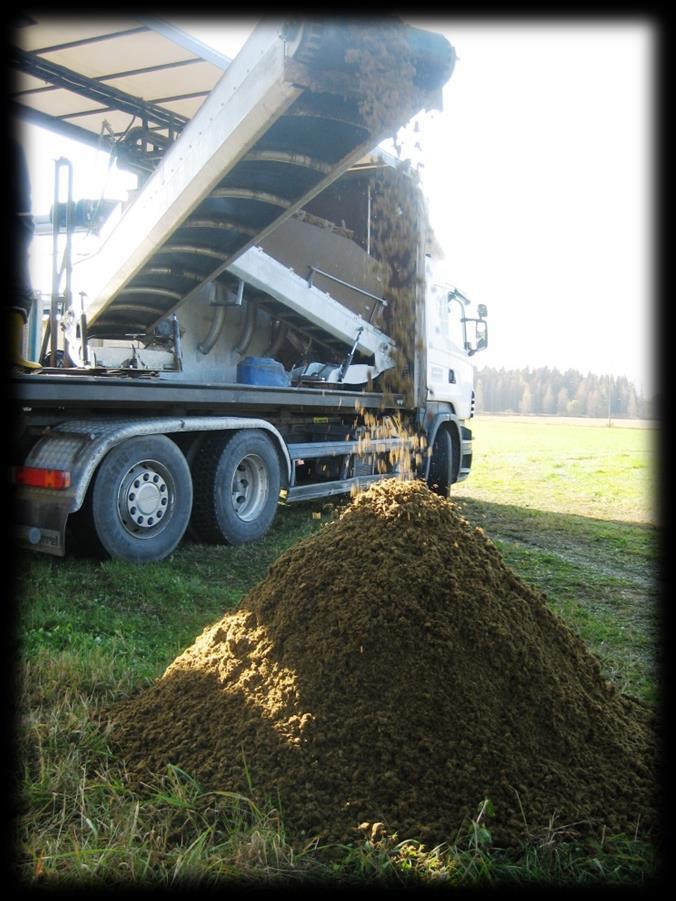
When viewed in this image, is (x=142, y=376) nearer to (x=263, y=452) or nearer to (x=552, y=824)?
(x=263, y=452)

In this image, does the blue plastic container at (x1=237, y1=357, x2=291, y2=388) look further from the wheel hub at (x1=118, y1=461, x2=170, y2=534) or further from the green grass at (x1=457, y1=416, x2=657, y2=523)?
the green grass at (x1=457, y1=416, x2=657, y2=523)

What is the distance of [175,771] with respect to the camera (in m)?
2.54

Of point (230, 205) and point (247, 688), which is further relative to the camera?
point (230, 205)

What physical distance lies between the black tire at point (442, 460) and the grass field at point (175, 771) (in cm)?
210

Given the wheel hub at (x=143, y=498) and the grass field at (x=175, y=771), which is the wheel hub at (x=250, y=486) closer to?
the grass field at (x=175, y=771)

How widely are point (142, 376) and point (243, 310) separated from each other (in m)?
2.32

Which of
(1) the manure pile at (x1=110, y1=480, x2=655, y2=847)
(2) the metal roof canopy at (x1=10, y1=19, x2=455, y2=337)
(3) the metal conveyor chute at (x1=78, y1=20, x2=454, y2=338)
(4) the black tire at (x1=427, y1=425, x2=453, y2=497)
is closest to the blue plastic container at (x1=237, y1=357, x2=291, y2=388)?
(2) the metal roof canopy at (x1=10, y1=19, x2=455, y2=337)

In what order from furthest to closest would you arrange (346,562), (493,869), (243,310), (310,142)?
(243,310), (310,142), (346,562), (493,869)

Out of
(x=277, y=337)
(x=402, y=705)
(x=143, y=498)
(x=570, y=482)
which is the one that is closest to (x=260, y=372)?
(x=277, y=337)

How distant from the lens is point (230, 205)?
5.37 m

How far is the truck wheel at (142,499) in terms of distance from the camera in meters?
5.12

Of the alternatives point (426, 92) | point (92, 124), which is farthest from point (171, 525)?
point (92, 124)

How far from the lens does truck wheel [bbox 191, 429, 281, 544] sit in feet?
20.1

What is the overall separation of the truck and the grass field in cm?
41
